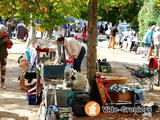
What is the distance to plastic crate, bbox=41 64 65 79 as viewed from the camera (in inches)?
408

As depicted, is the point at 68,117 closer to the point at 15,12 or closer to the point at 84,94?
the point at 84,94

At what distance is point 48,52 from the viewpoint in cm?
1364

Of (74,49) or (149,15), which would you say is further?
(149,15)

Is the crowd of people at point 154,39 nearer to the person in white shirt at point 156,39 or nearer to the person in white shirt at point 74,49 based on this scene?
the person in white shirt at point 156,39

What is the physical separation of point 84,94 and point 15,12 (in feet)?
14.3

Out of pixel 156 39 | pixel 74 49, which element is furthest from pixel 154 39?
pixel 74 49

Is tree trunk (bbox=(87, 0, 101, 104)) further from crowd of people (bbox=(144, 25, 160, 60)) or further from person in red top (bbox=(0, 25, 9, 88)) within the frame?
crowd of people (bbox=(144, 25, 160, 60))

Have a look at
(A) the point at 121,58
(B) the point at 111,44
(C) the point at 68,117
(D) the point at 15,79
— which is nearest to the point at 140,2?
(B) the point at 111,44

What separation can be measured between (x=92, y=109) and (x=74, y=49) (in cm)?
259

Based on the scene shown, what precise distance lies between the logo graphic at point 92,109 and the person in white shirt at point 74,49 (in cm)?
233

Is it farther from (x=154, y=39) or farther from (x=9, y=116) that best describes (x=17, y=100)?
(x=154, y=39)

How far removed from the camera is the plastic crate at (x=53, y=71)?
10.4 m

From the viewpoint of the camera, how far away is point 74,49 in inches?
500

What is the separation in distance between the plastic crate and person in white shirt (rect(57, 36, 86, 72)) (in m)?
1.89
